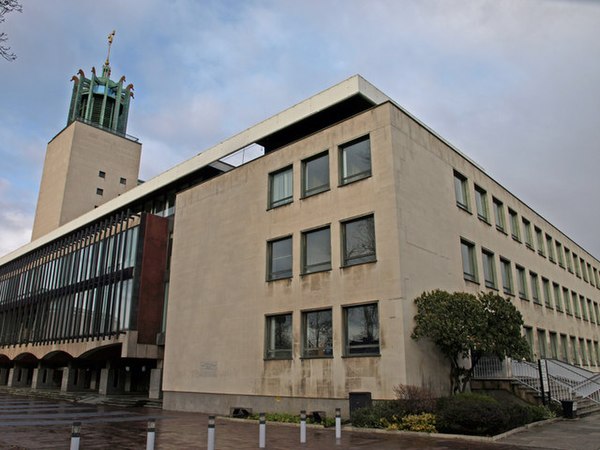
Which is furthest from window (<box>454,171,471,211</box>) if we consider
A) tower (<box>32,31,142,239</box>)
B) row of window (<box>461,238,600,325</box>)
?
tower (<box>32,31,142,239</box>)

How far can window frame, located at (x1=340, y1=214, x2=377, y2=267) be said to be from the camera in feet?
66.9

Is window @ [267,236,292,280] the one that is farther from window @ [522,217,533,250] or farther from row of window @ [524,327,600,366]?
window @ [522,217,533,250]

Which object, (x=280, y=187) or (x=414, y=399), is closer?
(x=414, y=399)

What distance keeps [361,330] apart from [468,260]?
27.2ft

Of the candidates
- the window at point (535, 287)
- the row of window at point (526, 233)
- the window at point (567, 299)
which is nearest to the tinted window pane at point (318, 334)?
the row of window at point (526, 233)

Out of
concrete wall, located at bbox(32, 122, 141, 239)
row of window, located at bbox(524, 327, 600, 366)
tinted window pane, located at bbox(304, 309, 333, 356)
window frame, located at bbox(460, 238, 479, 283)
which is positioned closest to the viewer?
tinted window pane, located at bbox(304, 309, 333, 356)

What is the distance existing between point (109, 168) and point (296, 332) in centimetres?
5169

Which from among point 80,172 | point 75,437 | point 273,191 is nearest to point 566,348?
point 273,191

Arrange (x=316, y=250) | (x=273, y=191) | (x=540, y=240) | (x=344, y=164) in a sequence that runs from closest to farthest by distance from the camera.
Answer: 1. (x=316, y=250)
2. (x=344, y=164)
3. (x=273, y=191)
4. (x=540, y=240)

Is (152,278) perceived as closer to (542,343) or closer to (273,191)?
(273,191)

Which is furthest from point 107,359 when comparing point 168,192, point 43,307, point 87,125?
point 87,125

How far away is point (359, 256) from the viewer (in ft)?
68.5

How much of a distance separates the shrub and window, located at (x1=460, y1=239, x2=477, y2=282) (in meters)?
8.42

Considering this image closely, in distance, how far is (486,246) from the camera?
26.8 meters
